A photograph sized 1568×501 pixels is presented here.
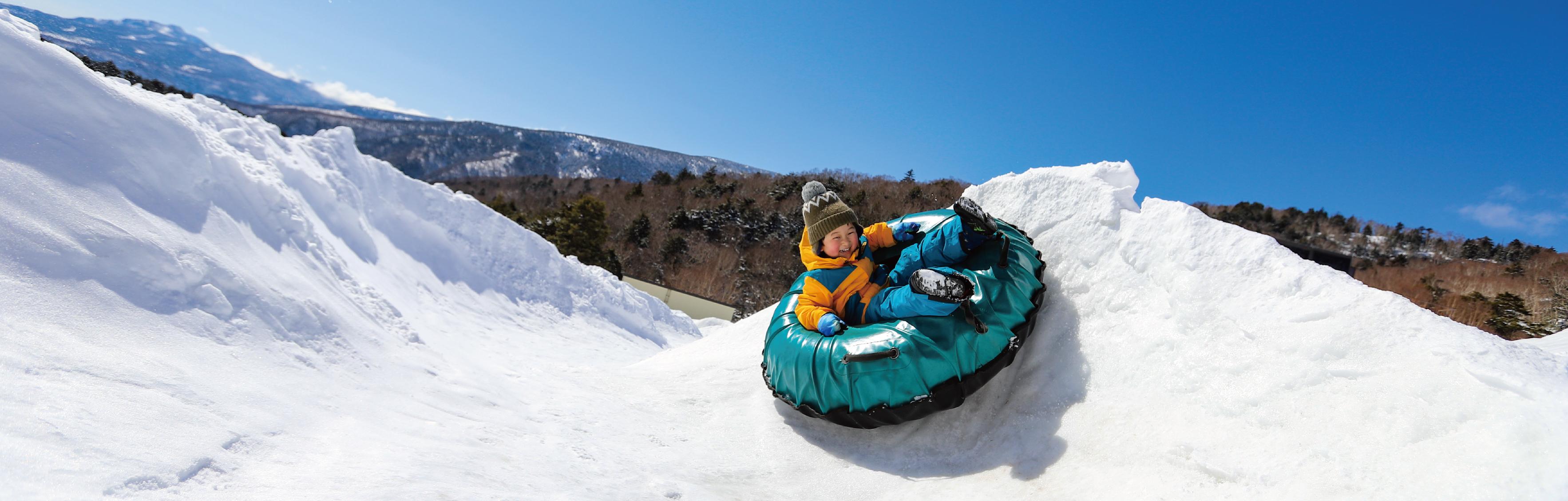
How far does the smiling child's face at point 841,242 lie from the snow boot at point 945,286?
87 centimetres

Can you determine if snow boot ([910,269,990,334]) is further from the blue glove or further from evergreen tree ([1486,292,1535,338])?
evergreen tree ([1486,292,1535,338])

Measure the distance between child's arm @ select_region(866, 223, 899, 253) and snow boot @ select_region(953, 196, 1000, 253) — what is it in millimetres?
569

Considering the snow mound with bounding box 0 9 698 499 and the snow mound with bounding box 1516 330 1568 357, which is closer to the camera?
the snow mound with bounding box 0 9 698 499

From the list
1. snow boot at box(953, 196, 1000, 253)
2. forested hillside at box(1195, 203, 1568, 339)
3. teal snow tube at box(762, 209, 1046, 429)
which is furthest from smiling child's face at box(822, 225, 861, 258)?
forested hillside at box(1195, 203, 1568, 339)

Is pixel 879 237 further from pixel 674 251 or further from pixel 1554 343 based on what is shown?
pixel 674 251

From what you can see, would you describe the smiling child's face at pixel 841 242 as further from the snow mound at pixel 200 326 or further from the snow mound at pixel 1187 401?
the snow mound at pixel 200 326

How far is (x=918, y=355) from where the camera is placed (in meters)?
3.37

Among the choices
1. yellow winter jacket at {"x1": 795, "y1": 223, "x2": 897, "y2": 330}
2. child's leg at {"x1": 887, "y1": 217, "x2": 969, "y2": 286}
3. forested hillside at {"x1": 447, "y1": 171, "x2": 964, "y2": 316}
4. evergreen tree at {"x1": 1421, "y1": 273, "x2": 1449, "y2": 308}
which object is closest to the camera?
yellow winter jacket at {"x1": 795, "y1": 223, "x2": 897, "y2": 330}

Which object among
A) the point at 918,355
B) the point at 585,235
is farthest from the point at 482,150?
the point at 918,355

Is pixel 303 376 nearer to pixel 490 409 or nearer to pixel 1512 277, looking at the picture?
pixel 490 409

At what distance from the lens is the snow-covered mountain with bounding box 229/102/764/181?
75062mm

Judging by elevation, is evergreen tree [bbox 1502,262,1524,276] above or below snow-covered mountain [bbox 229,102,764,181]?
below

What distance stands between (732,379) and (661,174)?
2861 centimetres

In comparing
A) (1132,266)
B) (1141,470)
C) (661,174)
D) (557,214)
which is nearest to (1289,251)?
(1132,266)
